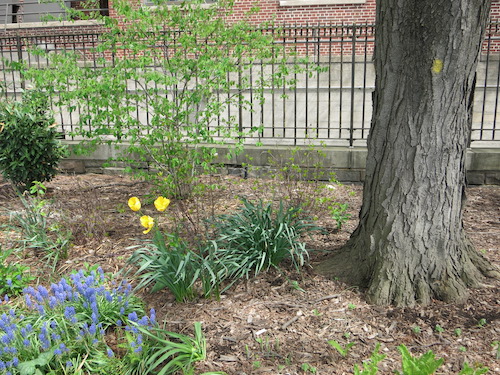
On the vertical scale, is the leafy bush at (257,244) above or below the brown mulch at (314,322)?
above

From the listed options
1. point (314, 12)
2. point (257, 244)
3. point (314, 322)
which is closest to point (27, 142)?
point (257, 244)

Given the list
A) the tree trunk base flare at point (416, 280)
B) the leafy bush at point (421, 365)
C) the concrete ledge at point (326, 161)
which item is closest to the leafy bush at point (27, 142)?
the concrete ledge at point (326, 161)

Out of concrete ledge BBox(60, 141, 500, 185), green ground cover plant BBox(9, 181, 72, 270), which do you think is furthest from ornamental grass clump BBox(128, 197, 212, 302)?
concrete ledge BBox(60, 141, 500, 185)

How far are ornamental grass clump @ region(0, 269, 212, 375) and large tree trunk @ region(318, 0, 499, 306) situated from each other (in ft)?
4.45

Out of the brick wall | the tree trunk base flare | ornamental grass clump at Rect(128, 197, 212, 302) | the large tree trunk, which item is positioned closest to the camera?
the large tree trunk

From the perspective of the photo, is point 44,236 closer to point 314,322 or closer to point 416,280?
point 314,322

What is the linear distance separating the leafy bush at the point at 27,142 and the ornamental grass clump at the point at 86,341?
125 inches

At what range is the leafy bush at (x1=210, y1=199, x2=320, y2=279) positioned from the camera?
11.6 ft

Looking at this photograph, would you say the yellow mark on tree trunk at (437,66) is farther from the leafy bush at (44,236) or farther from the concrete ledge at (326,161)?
the leafy bush at (44,236)

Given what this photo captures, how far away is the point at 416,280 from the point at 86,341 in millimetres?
2048

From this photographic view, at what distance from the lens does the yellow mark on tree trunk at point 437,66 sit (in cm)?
295

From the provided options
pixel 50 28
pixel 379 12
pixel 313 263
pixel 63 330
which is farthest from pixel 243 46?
pixel 50 28

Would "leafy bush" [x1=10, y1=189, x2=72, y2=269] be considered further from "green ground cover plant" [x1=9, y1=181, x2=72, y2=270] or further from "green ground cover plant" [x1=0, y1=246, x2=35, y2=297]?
"green ground cover plant" [x1=0, y1=246, x2=35, y2=297]

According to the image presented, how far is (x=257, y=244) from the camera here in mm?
3617
